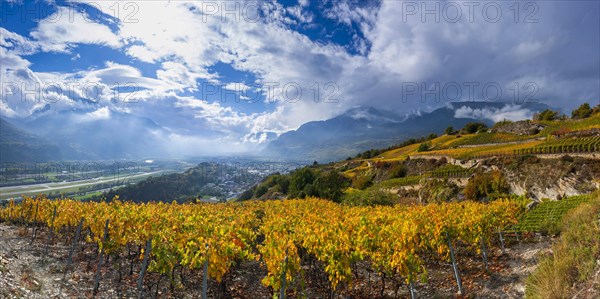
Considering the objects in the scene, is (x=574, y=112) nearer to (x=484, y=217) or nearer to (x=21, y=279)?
(x=484, y=217)

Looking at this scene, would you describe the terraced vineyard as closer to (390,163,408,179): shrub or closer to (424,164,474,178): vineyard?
(424,164,474,178): vineyard

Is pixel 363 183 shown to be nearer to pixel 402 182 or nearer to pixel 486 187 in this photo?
pixel 402 182

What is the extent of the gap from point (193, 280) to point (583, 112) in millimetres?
82054

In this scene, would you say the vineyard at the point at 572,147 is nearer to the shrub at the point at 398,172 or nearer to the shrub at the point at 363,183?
the shrub at the point at 398,172

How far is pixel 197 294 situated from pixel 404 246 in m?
8.49

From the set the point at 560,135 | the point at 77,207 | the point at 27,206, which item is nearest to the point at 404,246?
the point at 77,207

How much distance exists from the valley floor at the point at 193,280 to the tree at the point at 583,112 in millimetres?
65511

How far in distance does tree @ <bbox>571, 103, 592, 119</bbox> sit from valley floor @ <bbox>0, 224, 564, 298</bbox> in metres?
65.5

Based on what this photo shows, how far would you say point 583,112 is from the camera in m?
61.2

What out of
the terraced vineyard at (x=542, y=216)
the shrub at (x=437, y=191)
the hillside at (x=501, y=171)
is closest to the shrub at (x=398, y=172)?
the hillside at (x=501, y=171)

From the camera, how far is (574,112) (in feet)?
213

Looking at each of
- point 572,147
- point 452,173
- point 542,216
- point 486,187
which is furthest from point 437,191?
point 542,216

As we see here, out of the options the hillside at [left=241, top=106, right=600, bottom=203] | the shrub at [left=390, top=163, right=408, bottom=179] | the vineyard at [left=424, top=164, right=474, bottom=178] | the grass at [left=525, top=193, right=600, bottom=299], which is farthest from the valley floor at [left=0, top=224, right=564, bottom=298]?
the shrub at [left=390, top=163, right=408, bottom=179]

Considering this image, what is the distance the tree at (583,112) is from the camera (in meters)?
60.5
